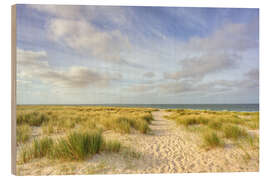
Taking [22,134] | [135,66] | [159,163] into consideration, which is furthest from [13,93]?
[159,163]

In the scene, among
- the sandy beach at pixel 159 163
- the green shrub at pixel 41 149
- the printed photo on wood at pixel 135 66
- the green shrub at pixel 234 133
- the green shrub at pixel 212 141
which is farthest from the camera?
the green shrub at pixel 234 133

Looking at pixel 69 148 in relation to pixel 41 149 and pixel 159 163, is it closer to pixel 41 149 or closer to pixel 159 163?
pixel 41 149

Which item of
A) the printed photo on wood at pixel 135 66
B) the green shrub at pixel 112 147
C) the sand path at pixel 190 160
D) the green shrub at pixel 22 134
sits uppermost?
the printed photo on wood at pixel 135 66

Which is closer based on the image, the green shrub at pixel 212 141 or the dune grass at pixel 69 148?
the dune grass at pixel 69 148

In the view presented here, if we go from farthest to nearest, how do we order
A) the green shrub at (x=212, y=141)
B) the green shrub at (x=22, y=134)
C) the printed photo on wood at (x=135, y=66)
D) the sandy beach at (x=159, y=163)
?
the green shrub at (x=212, y=141) < the green shrub at (x=22, y=134) < the printed photo on wood at (x=135, y=66) < the sandy beach at (x=159, y=163)

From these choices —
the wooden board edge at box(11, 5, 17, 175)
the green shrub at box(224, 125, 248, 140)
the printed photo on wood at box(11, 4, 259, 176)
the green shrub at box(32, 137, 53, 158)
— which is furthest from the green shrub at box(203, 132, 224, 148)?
the wooden board edge at box(11, 5, 17, 175)

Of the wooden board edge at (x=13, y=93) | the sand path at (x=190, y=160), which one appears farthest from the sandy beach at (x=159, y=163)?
the wooden board edge at (x=13, y=93)

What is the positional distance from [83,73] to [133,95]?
120cm

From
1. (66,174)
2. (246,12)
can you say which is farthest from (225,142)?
(66,174)

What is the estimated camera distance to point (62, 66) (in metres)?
2.56

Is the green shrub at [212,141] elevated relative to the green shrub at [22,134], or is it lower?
lower

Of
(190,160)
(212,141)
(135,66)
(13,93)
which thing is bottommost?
(190,160)

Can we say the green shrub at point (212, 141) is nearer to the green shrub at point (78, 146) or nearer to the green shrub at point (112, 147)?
the green shrub at point (112, 147)
